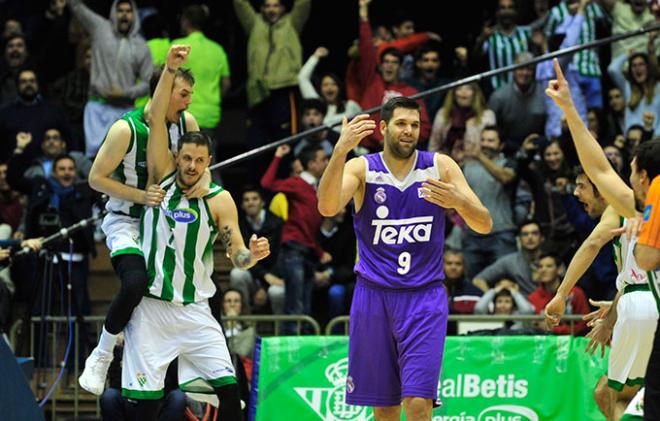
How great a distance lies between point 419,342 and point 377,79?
25.0 feet

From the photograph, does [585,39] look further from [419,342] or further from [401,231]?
[419,342]

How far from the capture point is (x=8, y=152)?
Answer: 16.3 metres

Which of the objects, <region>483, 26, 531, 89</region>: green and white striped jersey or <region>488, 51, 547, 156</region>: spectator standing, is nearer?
<region>488, 51, 547, 156</region>: spectator standing

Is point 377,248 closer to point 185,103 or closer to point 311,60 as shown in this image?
point 185,103

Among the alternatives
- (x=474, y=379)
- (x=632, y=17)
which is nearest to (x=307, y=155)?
(x=474, y=379)

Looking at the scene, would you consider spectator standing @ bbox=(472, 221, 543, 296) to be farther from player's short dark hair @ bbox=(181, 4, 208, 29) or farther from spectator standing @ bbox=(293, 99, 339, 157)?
player's short dark hair @ bbox=(181, 4, 208, 29)

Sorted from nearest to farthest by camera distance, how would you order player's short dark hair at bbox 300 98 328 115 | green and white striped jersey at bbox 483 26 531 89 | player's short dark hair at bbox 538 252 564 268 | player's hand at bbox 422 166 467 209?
player's hand at bbox 422 166 467 209 → player's short dark hair at bbox 538 252 564 268 → player's short dark hair at bbox 300 98 328 115 → green and white striped jersey at bbox 483 26 531 89

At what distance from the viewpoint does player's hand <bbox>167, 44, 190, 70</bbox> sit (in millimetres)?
9523

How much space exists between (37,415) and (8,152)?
241 inches

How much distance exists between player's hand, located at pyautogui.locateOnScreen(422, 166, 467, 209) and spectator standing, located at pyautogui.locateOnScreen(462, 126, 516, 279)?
570 cm

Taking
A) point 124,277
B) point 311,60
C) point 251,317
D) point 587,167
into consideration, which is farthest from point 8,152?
point 587,167

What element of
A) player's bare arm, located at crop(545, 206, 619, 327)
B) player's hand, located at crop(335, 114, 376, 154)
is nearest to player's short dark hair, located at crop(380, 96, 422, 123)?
player's hand, located at crop(335, 114, 376, 154)

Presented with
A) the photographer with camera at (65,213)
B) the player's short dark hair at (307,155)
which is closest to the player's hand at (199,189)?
the photographer with camera at (65,213)

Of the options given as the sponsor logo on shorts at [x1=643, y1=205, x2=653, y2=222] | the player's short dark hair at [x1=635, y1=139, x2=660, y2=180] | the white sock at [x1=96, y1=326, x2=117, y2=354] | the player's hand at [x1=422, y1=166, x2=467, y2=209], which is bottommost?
the white sock at [x1=96, y1=326, x2=117, y2=354]
